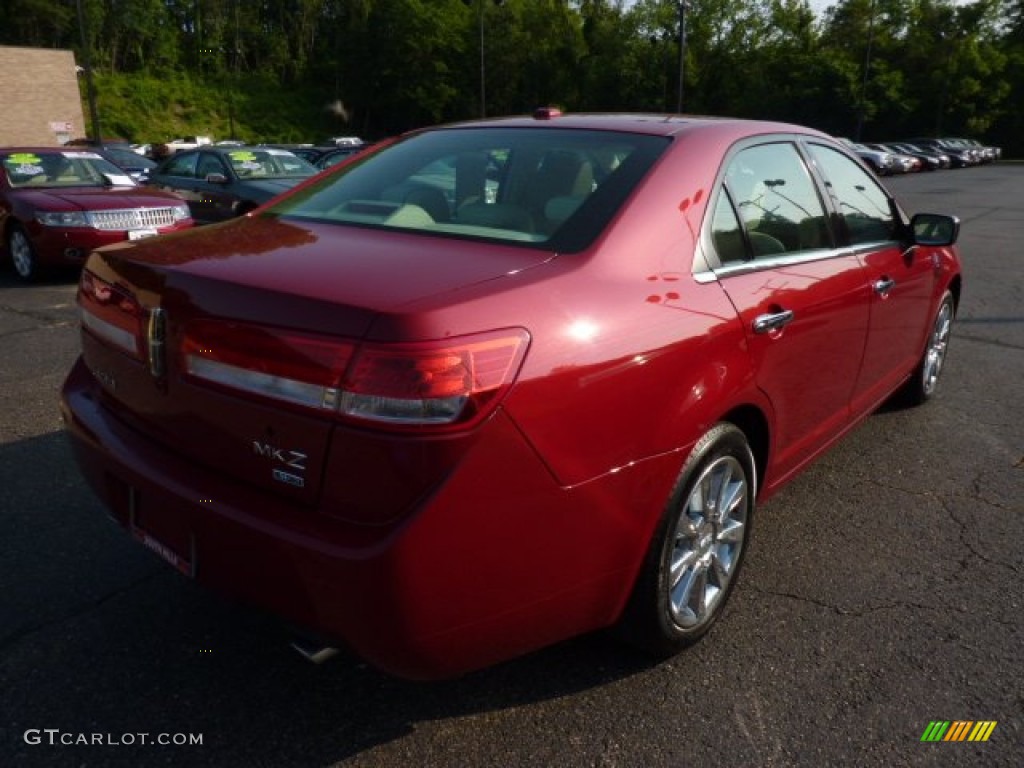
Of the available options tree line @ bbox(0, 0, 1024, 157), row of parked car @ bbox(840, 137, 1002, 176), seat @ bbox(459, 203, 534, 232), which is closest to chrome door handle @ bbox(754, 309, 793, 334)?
seat @ bbox(459, 203, 534, 232)

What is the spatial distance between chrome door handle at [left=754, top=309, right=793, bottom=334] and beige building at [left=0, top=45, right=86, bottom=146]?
47.7 m

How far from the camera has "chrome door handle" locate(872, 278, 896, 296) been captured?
355 cm

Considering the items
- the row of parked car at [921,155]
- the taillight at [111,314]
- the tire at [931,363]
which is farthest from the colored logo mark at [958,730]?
the row of parked car at [921,155]

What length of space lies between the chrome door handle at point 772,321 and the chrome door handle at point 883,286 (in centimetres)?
96

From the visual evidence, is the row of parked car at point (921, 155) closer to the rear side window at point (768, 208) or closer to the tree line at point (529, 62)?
the tree line at point (529, 62)

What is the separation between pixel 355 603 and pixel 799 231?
220 cm

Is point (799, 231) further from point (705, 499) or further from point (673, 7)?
point (673, 7)

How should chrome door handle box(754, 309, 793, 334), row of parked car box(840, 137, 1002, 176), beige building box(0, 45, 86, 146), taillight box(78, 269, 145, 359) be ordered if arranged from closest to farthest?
taillight box(78, 269, 145, 359) → chrome door handle box(754, 309, 793, 334) → row of parked car box(840, 137, 1002, 176) → beige building box(0, 45, 86, 146)

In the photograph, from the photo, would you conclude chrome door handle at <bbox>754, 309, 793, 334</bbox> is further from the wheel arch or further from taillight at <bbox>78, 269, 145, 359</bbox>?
taillight at <bbox>78, 269, 145, 359</bbox>

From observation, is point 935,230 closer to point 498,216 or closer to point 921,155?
point 498,216

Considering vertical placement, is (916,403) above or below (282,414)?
below

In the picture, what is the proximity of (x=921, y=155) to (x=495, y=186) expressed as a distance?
48.7m

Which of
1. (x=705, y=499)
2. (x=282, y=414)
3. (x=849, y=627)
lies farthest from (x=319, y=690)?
(x=849, y=627)

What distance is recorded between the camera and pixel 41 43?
76.6 metres
